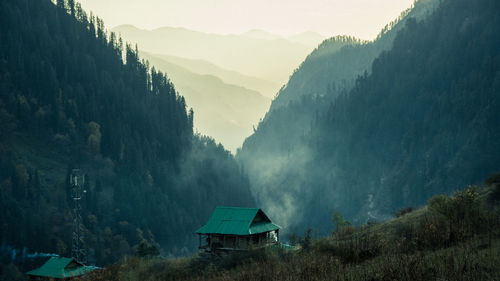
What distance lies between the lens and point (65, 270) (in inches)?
2702

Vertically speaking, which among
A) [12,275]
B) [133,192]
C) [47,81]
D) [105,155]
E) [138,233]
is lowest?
[12,275]

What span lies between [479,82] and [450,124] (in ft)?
71.9

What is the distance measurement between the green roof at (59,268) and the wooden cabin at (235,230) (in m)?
19.7

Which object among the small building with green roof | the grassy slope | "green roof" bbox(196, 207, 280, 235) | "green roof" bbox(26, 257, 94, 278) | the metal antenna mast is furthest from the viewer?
the metal antenna mast

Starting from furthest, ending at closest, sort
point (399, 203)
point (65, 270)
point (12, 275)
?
point (399, 203) → point (12, 275) → point (65, 270)

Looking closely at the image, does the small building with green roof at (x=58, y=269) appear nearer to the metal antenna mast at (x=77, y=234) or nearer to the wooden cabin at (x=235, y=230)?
the wooden cabin at (x=235, y=230)

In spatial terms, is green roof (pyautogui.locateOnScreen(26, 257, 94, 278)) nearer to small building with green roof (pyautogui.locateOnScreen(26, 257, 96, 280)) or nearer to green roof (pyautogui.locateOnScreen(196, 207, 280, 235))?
small building with green roof (pyautogui.locateOnScreen(26, 257, 96, 280))

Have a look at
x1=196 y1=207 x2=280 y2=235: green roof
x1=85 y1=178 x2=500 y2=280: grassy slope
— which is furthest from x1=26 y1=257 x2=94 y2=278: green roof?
x1=85 y1=178 x2=500 y2=280: grassy slope

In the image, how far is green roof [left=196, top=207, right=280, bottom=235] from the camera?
6231 centimetres

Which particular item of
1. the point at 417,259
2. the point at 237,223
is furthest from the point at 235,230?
the point at 417,259

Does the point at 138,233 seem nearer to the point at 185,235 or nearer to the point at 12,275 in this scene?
the point at 185,235

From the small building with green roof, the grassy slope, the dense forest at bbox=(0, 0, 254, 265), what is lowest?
the small building with green roof

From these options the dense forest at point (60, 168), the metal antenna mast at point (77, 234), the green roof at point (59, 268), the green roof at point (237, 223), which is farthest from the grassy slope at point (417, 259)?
the dense forest at point (60, 168)

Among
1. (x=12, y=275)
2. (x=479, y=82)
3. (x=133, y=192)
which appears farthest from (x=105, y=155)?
(x=479, y=82)
